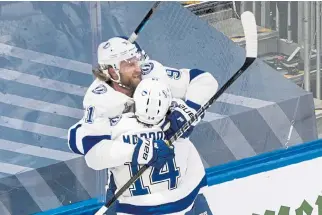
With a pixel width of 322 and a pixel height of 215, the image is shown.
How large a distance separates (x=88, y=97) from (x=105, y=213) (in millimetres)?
421

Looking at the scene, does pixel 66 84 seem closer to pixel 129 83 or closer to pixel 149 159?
pixel 129 83

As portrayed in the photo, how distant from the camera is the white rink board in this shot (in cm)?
436

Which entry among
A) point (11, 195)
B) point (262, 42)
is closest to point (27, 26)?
point (11, 195)

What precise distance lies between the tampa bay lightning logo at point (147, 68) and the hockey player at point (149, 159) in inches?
5.6

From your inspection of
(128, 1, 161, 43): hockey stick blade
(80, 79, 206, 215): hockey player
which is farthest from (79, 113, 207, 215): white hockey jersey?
(128, 1, 161, 43): hockey stick blade

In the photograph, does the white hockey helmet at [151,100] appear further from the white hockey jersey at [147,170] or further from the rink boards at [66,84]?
the rink boards at [66,84]

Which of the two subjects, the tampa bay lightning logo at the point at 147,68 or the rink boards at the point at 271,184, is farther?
the rink boards at the point at 271,184

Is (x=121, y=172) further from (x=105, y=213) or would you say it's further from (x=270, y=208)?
(x=270, y=208)

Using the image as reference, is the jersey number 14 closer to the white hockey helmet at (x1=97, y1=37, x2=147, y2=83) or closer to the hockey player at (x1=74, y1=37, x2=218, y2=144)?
the hockey player at (x1=74, y1=37, x2=218, y2=144)

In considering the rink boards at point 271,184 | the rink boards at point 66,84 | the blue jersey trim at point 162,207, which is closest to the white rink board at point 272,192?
the rink boards at point 271,184

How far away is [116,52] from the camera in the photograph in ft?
12.6

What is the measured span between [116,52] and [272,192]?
882 mm

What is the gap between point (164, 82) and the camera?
12.8 feet

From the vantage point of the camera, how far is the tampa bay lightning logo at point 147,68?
3.93 meters
